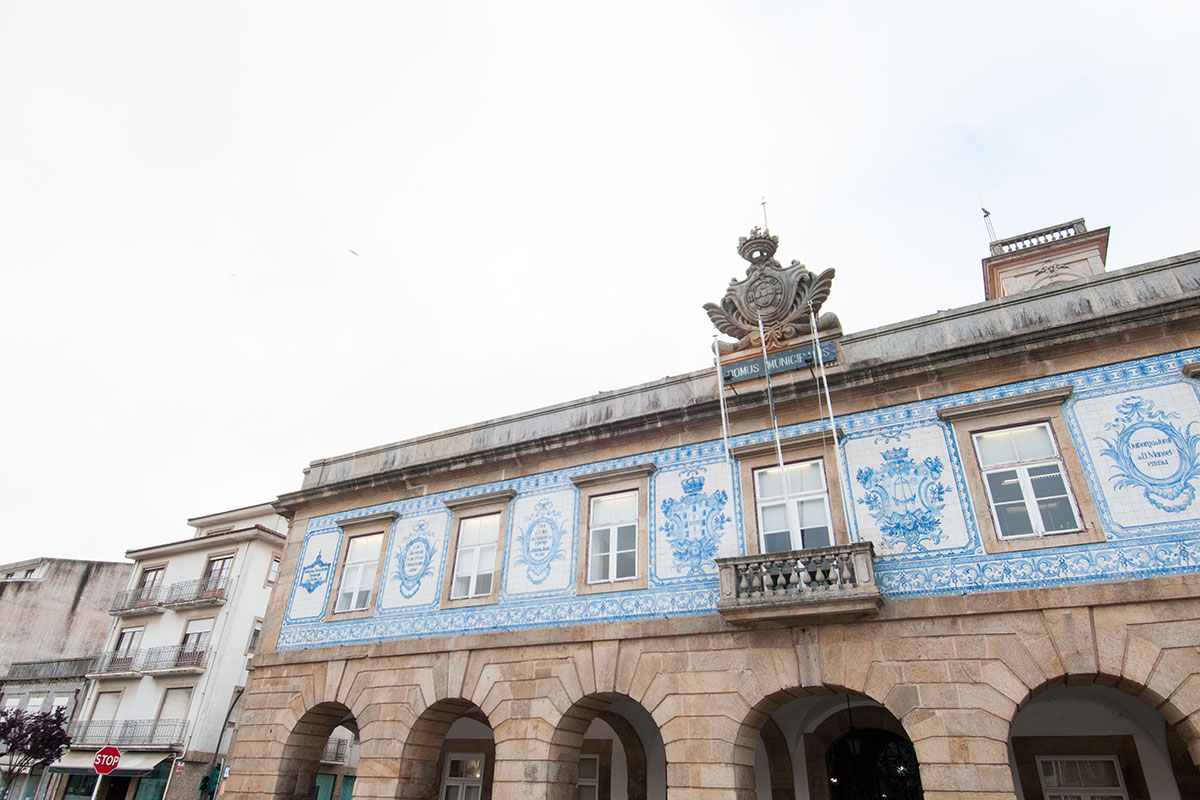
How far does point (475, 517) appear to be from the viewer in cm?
1291

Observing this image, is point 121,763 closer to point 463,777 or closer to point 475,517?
point 463,777

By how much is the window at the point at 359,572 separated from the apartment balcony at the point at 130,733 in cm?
1294

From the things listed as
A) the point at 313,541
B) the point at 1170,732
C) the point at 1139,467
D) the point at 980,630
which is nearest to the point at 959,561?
the point at 980,630

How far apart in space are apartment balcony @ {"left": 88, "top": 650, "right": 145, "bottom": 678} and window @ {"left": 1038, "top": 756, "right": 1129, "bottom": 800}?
25528 millimetres

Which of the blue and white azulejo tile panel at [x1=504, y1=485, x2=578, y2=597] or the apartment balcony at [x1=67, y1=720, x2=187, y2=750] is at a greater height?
the blue and white azulejo tile panel at [x1=504, y1=485, x2=578, y2=597]

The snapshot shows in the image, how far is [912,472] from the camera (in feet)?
31.8

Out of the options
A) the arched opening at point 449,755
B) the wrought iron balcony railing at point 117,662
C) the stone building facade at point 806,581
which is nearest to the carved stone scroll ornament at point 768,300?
the stone building facade at point 806,581

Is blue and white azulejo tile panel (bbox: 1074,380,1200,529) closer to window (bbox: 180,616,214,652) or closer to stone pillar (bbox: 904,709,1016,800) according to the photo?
stone pillar (bbox: 904,709,1016,800)

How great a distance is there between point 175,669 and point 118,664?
3.55m

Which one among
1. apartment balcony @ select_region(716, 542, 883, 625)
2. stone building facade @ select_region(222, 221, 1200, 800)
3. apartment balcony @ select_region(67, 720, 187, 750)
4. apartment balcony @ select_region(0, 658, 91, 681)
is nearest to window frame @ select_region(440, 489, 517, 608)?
stone building facade @ select_region(222, 221, 1200, 800)

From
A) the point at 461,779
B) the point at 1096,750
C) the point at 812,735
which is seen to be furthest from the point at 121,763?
the point at 1096,750

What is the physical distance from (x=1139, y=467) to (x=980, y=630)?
8.99ft

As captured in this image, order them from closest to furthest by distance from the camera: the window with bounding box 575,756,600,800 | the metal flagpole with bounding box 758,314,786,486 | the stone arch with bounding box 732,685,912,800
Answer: the metal flagpole with bounding box 758,314,786,486 → the stone arch with bounding box 732,685,912,800 → the window with bounding box 575,756,600,800

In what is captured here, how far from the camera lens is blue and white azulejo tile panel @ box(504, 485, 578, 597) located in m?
11.5
